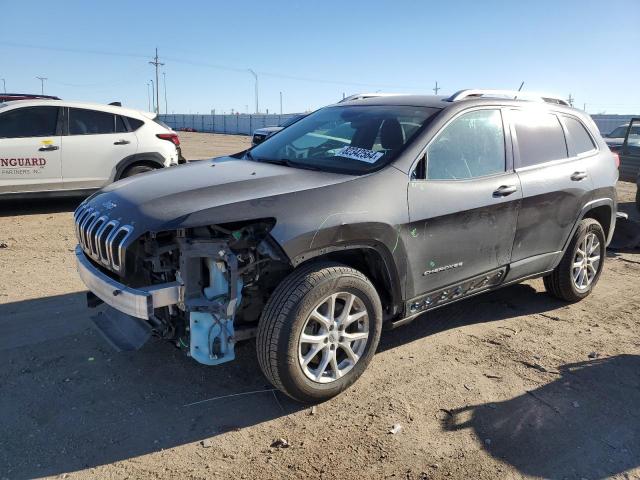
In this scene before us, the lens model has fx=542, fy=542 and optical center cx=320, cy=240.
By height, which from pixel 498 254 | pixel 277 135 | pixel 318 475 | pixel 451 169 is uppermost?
pixel 277 135

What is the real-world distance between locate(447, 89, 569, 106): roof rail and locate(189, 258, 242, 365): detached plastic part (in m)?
2.29

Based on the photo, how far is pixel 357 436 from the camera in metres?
3.05

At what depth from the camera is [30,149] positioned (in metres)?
7.75

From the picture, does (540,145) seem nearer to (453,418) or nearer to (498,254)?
(498,254)

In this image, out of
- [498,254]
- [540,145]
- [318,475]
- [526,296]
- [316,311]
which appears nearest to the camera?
[318,475]

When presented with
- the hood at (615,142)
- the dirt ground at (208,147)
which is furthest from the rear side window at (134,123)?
the hood at (615,142)

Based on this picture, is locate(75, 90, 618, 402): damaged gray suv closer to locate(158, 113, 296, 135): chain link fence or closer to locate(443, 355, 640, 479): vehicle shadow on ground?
locate(443, 355, 640, 479): vehicle shadow on ground

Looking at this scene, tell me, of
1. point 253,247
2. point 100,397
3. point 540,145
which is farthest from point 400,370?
point 540,145

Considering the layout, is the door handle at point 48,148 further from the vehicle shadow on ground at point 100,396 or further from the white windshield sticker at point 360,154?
the white windshield sticker at point 360,154

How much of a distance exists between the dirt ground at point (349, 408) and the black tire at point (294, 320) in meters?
0.21

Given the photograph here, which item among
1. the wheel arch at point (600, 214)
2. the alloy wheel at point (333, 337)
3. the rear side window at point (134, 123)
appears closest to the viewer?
the alloy wheel at point (333, 337)

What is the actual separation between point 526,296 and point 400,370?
230 cm

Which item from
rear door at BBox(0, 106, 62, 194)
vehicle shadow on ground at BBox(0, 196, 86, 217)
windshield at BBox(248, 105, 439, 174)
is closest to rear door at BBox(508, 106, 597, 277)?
windshield at BBox(248, 105, 439, 174)

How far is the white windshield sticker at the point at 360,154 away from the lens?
3713 millimetres
